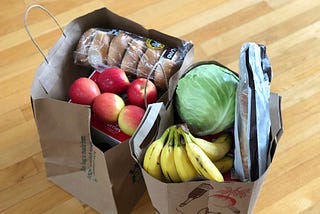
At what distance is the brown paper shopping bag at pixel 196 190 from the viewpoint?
958mm

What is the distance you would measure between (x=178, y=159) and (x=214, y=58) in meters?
0.69

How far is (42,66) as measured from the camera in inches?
47.1

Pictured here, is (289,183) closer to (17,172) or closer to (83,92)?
(83,92)

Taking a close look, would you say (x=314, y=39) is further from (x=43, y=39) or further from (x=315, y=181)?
(x=43, y=39)

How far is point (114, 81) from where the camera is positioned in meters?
1.21

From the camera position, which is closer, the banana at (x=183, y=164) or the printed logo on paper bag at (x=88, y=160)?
the banana at (x=183, y=164)

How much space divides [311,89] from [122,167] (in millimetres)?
723

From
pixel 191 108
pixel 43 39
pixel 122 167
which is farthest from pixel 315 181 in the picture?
pixel 43 39

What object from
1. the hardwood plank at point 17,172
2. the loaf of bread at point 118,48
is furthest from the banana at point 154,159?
the hardwood plank at point 17,172

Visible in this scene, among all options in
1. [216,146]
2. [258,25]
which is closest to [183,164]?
[216,146]

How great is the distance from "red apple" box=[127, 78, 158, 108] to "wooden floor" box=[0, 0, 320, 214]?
287 millimetres

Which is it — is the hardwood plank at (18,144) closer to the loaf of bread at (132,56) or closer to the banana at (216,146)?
the loaf of bread at (132,56)

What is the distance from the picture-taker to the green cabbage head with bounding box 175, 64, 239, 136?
1.09m

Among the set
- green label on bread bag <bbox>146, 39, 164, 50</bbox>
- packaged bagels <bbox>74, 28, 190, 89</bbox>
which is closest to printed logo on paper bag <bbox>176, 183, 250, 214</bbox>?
packaged bagels <bbox>74, 28, 190, 89</bbox>
